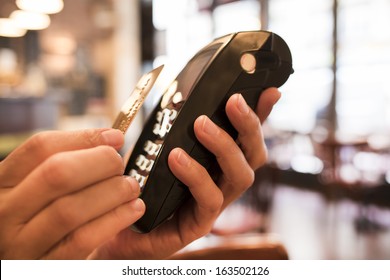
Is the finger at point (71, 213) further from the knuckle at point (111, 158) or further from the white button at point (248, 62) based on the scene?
the white button at point (248, 62)

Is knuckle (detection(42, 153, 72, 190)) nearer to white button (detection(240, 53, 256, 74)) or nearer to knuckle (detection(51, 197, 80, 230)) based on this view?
knuckle (detection(51, 197, 80, 230))

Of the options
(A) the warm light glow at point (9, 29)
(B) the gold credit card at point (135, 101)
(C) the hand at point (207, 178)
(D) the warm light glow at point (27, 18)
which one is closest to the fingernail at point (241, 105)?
(C) the hand at point (207, 178)

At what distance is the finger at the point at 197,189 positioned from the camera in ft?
1.57

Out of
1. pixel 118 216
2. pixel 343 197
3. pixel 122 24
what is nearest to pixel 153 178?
pixel 118 216

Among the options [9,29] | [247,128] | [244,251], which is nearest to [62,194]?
[247,128]

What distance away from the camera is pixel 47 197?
35 centimetres

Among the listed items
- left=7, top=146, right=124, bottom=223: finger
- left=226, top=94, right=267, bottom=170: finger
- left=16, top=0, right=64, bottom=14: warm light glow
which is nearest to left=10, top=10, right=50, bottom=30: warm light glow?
left=16, top=0, right=64, bottom=14: warm light glow

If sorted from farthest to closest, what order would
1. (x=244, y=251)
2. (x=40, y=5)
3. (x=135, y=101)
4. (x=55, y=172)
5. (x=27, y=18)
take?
(x=27, y=18), (x=40, y=5), (x=244, y=251), (x=135, y=101), (x=55, y=172)

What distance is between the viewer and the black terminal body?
1.61 ft

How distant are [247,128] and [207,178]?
0.09 m

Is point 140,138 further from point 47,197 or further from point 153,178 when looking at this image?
point 47,197

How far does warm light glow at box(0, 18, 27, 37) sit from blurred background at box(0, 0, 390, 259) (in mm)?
25

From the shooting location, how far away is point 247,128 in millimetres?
520

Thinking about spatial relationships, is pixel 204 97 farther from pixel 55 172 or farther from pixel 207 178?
pixel 55 172
